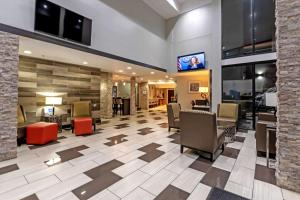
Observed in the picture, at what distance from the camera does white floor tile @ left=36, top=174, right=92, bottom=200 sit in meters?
1.89

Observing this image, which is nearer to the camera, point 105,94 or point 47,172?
point 47,172

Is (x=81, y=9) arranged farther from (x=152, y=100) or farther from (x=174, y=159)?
(x=152, y=100)

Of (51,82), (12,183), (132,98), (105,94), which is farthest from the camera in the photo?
(132,98)

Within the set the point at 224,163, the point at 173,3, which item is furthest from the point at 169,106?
the point at 173,3

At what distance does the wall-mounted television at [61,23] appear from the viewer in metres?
3.38

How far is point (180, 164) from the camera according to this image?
278 centimetres

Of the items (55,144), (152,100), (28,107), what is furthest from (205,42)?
(152,100)

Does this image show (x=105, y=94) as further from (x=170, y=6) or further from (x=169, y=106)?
(x=170, y=6)

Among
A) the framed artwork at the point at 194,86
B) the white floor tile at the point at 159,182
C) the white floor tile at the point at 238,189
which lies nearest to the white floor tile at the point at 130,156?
the white floor tile at the point at 159,182

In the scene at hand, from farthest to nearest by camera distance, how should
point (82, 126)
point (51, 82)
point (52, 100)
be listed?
1. point (51, 82)
2. point (52, 100)
3. point (82, 126)

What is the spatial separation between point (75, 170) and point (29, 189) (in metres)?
0.63

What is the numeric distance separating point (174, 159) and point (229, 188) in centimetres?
110

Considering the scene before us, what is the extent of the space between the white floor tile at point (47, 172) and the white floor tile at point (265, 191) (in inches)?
116

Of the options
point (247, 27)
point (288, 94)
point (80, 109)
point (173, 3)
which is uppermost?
point (173, 3)
